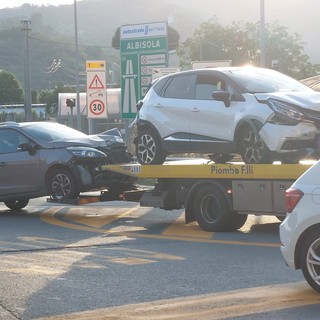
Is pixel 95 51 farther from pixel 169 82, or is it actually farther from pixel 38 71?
pixel 169 82

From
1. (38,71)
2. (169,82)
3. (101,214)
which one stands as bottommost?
(101,214)

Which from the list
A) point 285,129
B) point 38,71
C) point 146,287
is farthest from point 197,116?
point 38,71

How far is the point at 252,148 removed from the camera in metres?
9.92

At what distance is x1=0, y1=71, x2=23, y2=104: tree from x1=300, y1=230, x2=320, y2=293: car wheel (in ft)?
229

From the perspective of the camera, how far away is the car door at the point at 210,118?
10.2 metres

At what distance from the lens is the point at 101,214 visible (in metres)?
13.4

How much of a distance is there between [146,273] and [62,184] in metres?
5.23

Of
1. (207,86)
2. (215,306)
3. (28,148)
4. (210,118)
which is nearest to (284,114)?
(210,118)

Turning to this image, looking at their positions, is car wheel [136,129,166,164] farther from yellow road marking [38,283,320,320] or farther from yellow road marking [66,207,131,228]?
yellow road marking [38,283,320,320]

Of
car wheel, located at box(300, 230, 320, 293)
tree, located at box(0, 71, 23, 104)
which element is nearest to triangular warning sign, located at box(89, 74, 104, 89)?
car wheel, located at box(300, 230, 320, 293)

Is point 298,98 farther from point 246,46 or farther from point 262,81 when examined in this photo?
point 246,46

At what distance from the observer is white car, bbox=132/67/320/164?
948cm

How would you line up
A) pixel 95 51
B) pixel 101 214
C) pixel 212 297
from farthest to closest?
1. pixel 95 51
2. pixel 101 214
3. pixel 212 297

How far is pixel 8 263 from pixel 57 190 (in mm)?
4251
